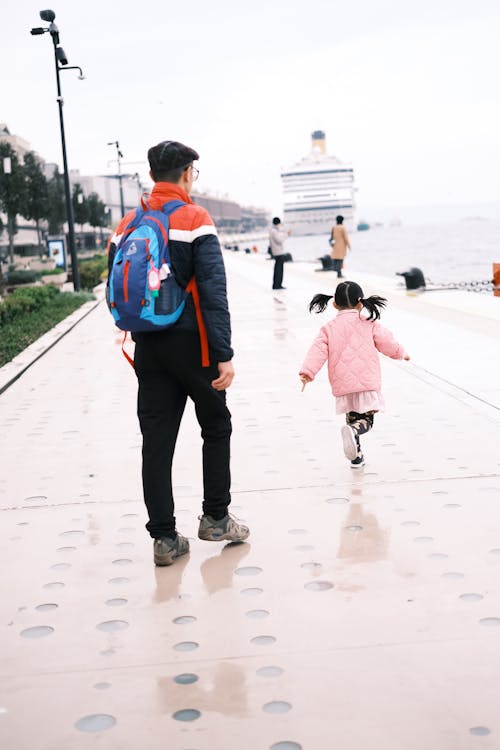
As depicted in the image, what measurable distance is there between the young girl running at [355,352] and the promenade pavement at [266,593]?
0.31 meters

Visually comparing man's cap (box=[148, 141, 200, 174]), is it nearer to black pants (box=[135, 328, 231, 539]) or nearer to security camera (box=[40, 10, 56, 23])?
black pants (box=[135, 328, 231, 539])

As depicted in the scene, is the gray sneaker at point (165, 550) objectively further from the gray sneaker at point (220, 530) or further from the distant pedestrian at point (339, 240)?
the distant pedestrian at point (339, 240)

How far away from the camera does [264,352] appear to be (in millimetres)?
10859

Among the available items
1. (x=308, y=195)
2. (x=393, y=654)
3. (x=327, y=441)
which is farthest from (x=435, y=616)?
(x=308, y=195)

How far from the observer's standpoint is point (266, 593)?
3588 millimetres

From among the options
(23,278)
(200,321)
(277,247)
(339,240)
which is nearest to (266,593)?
(200,321)

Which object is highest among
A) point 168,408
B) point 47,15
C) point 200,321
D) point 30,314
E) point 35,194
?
point 47,15

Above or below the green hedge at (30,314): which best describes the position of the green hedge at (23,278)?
above

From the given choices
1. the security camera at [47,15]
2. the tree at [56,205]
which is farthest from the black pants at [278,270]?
the tree at [56,205]

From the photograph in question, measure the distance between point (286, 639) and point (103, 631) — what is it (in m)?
0.67

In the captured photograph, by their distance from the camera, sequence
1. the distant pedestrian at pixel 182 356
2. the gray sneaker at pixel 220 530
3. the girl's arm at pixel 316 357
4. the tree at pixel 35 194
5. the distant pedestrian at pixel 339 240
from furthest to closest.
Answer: the tree at pixel 35 194, the distant pedestrian at pixel 339 240, the girl's arm at pixel 316 357, the gray sneaker at pixel 220 530, the distant pedestrian at pixel 182 356

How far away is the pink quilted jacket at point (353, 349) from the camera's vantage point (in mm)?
5305

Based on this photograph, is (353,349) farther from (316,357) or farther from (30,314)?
(30,314)

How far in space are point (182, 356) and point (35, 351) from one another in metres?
8.17
